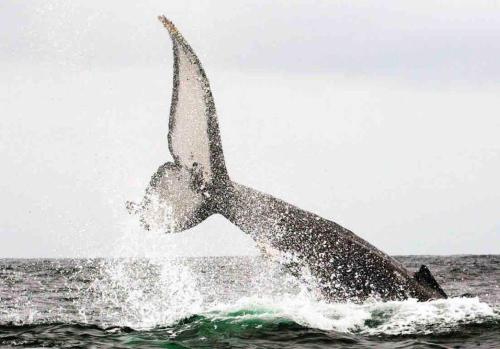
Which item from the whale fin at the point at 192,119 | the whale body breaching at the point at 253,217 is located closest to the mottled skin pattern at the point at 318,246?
the whale body breaching at the point at 253,217

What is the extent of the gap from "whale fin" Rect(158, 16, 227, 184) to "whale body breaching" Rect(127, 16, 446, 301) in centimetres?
1

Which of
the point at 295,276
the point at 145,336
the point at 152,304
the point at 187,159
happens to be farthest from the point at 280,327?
the point at 152,304

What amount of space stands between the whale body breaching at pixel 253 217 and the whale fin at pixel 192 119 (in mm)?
15

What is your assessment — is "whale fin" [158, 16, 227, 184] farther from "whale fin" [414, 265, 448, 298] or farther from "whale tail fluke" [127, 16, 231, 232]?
"whale fin" [414, 265, 448, 298]

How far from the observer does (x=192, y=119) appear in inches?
469

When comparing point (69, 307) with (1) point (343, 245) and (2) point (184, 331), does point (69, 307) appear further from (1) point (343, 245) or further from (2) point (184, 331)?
(1) point (343, 245)

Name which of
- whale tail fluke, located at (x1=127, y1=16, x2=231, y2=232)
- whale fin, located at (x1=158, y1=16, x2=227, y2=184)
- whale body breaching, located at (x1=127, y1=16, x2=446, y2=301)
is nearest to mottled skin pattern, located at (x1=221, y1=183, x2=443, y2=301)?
whale body breaching, located at (x1=127, y1=16, x2=446, y2=301)

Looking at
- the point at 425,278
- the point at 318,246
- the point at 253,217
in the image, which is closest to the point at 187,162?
the point at 253,217

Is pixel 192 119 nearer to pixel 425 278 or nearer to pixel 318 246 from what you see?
pixel 318 246

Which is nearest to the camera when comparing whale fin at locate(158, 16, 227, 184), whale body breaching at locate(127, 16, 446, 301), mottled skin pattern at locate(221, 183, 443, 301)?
whale fin at locate(158, 16, 227, 184)

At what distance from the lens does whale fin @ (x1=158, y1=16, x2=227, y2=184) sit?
11578mm

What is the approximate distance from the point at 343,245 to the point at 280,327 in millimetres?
1699

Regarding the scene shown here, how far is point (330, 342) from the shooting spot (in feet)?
38.7

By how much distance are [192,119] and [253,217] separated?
1.74 metres
